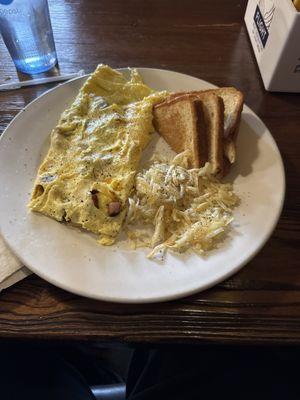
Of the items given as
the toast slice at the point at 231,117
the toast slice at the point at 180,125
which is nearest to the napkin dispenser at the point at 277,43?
the toast slice at the point at 231,117

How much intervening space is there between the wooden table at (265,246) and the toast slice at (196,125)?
0.72 ft

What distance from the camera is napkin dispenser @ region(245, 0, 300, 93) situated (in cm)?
108

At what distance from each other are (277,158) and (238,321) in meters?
0.47

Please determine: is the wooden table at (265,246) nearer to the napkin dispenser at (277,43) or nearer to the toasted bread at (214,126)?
the napkin dispenser at (277,43)

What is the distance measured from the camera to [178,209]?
966 millimetres

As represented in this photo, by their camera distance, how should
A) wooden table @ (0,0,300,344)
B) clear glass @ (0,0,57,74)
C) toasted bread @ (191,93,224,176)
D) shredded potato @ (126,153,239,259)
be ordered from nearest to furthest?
wooden table @ (0,0,300,344) → shredded potato @ (126,153,239,259) → toasted bread @ (191,93,224,176) → clear glass @ (0,0,57,74)

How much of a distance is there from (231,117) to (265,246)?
1.35 ft

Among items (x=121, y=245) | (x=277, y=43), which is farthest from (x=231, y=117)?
(x=121, y=245)

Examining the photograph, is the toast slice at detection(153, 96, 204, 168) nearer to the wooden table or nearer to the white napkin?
the wooden table

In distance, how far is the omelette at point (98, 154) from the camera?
92 cm

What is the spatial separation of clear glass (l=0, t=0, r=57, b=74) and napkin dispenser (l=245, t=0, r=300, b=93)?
0.78 m

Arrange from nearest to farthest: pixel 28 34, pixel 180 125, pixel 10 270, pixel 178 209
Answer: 1. pixel 10 270
2. pixel 178 209
3. pixel 180 125
4. pixel 28 34

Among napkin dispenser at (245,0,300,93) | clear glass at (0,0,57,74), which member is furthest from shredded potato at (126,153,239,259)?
clear glass at (0,0,57,74)

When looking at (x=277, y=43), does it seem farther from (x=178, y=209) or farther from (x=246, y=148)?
(x=178, y=209)
